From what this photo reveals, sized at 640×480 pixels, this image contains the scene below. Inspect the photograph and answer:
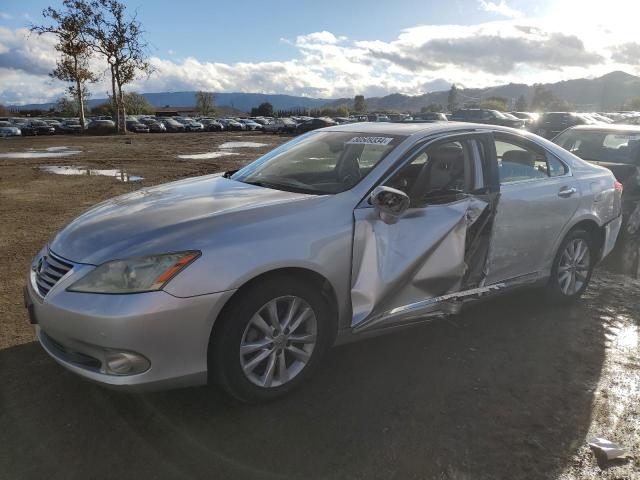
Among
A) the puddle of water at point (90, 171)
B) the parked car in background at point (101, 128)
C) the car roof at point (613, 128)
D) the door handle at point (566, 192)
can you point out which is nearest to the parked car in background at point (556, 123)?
the car roof at point (613, 128)

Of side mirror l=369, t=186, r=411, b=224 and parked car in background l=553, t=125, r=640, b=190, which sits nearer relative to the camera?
side mirror l=369, t=186, r=411, b=224

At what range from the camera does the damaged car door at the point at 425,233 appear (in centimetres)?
320

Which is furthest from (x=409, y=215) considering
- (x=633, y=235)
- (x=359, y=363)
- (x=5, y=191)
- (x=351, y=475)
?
(x=5, y=191)

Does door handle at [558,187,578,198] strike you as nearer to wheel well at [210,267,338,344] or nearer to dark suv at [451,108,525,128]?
wheel well at [210,267,338,344]

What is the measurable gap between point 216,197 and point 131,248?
33.2 inches

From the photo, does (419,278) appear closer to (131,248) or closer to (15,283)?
(131,248)

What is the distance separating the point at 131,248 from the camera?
8.89ft

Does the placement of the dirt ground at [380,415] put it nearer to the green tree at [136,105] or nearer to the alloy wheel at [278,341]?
the alloy wheel at [278,341]

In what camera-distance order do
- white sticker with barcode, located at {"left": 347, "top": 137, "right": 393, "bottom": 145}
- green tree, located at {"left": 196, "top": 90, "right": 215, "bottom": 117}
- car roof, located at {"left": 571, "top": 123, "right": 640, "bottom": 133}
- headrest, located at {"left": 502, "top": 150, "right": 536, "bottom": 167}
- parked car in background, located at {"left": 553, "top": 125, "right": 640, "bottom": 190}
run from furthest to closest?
green tree, located at {"left": 196, "top": 90, "right": 215, "bottom": 117}
car roof, located at {"left": 571, "top": 123, "right": 640, "bottom": 133}
parked car in background, located at {"left": 553, "top": 125, "right": 640, "bottom": 190}
headrest, located at {"left": 502, "top": 150, "right": 536, "bottom": 167}
white sticker with barcode, located at {"left": 347, "top": 137, "right": 393, "bottom": 145}

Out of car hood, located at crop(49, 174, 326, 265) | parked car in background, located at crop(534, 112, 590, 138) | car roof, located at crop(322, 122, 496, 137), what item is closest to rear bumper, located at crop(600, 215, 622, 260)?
car roof, located at crop(322, 122, 496, 137)

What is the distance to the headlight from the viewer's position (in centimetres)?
259

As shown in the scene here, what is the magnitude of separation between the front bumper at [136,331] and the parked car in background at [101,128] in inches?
1720

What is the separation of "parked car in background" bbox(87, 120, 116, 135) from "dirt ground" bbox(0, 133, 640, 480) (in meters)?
41.8

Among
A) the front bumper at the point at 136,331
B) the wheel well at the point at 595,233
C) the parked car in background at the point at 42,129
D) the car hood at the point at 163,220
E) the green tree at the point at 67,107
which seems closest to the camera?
the front bumper at the point at 136,331
